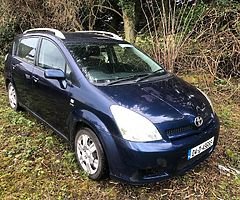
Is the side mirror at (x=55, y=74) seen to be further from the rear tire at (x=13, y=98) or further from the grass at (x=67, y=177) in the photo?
the rear tire at (x=13, y=98)

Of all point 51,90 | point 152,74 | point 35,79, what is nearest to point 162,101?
point 152,74

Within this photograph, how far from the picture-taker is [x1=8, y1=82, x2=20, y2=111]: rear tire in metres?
5.34

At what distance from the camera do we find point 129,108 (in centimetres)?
312

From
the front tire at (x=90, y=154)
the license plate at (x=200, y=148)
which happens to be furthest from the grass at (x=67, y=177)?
the license plate at (x=200, y=148)

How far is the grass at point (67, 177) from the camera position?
129 inches

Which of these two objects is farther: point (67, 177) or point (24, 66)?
point (24, 66)

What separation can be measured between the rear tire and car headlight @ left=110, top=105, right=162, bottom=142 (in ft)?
9.40

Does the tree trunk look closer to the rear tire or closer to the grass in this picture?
the rear tire

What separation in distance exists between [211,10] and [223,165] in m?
4.69

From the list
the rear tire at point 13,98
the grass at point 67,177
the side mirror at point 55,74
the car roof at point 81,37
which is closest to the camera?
the grass at point 67,177

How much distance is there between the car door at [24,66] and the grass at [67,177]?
0.59 m

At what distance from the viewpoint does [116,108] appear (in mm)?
3100

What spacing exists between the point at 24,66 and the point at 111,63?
157 cm

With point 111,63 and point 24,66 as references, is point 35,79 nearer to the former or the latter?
point 24,66
